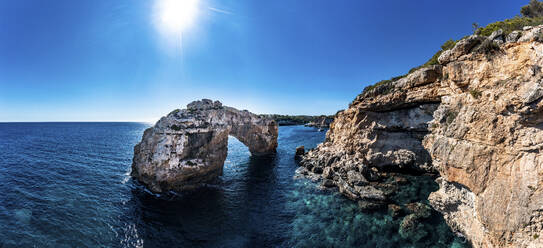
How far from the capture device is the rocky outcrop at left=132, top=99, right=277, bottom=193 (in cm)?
2053

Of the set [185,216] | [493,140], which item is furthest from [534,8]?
[185,216]

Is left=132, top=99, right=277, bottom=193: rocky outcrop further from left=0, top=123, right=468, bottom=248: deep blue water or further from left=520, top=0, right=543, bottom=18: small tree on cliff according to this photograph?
left=520, top=0, right=543, bottom=18: small tree on cliff

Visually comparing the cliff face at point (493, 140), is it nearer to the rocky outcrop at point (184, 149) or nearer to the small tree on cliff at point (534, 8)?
the small tree on cliff at point (534, 8)

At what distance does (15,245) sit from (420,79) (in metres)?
36.3

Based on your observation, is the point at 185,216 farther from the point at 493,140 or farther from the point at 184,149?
the point at 493,140

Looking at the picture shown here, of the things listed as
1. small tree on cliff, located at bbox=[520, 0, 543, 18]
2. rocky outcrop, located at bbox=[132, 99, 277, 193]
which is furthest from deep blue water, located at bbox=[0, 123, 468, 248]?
small tree on cliff, located at bbox=[520, 0, 543, 18]

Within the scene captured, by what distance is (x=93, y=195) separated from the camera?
1938cm

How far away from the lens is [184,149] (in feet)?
71.3

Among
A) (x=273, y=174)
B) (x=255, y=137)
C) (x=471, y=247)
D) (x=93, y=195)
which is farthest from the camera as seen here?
(x=255, y=137)

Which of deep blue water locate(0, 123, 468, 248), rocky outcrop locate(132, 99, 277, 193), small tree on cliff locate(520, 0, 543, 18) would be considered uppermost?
small tree on cliff locate(520, 0, 543, 18)

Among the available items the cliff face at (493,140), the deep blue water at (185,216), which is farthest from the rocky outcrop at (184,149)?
the cliff face at (493,140)

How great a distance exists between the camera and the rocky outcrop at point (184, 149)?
67.4 feet

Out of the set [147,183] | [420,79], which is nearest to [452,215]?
[420,79]

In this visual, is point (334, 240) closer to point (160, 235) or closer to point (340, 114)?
point (160, 235)
